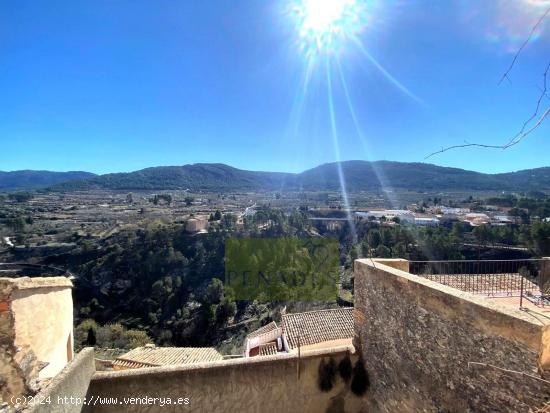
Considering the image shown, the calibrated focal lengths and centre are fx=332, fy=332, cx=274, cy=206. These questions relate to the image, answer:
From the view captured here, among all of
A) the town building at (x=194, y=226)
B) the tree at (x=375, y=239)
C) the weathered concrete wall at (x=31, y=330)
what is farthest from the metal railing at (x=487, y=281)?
the town building at (x=194, y=226)

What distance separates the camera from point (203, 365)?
394 centimetres

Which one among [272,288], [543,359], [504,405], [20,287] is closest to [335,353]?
[504,405]

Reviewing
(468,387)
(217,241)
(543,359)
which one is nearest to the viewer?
(543,359)

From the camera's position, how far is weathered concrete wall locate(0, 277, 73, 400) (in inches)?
130

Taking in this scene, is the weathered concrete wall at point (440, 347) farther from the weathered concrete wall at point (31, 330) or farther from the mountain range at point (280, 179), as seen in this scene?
the mountain range at point (280, 179)

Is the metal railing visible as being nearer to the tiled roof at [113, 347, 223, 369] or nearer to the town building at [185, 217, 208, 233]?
the tiled roof at [113, 347, 223, 369]

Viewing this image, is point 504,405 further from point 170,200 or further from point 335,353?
point 170,200

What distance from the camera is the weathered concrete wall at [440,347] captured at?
235 cm

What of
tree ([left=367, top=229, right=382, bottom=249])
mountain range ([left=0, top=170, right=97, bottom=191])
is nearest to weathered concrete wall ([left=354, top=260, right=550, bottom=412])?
tree ([left=367, top=229, right=382, bottom=249])

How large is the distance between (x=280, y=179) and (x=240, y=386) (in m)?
129

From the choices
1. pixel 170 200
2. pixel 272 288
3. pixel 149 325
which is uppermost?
pixel 170 200

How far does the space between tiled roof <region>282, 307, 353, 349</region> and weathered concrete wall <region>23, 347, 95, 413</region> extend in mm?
8291

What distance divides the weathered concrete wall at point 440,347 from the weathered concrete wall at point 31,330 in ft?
12.6

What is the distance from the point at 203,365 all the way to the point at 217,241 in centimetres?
3865
